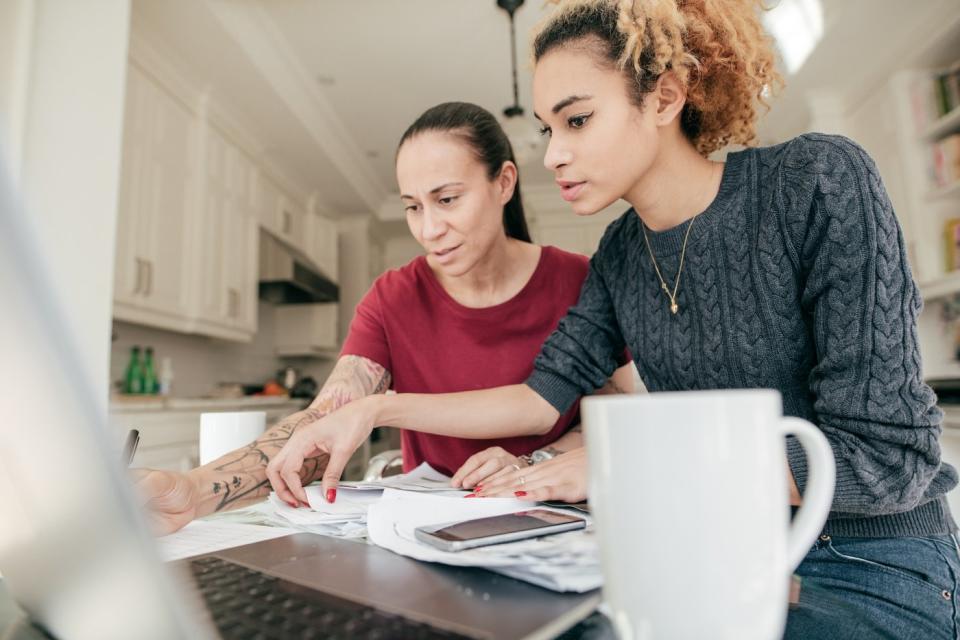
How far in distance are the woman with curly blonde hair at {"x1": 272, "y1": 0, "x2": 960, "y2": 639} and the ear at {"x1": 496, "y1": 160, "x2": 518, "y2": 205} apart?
1.17ft

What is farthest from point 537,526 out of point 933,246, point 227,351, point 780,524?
point 227,351

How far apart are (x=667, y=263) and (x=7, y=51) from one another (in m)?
1.59

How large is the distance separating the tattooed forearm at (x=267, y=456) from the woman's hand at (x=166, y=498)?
0.05 meters

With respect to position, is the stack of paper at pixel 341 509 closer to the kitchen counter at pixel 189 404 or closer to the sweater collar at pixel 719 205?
the sweater collar at pixel 719 205

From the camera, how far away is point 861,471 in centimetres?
60

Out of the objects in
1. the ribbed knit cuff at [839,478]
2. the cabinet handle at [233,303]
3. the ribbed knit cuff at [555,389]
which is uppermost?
the cabinet handle at [233,303]

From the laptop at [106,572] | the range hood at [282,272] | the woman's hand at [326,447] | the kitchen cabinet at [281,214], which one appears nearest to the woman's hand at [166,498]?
the woman's hand at [326,447]

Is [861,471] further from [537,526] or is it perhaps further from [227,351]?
[227,351]

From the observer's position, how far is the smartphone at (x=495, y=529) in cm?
49

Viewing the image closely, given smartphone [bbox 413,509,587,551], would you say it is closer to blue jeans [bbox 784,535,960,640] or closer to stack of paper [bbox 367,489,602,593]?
stack of paper [bbox 367,489,602,593]

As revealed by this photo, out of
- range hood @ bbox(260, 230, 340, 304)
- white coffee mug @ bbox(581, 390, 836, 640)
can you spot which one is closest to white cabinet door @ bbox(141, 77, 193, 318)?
range hood @ bbox(260, 230, 340, 304)

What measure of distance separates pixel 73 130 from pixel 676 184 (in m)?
1.49

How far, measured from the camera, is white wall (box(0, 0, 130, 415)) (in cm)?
149

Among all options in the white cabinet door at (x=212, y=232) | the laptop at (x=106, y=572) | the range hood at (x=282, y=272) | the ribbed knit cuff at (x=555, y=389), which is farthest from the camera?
the range hood at (x=282, y=272)
